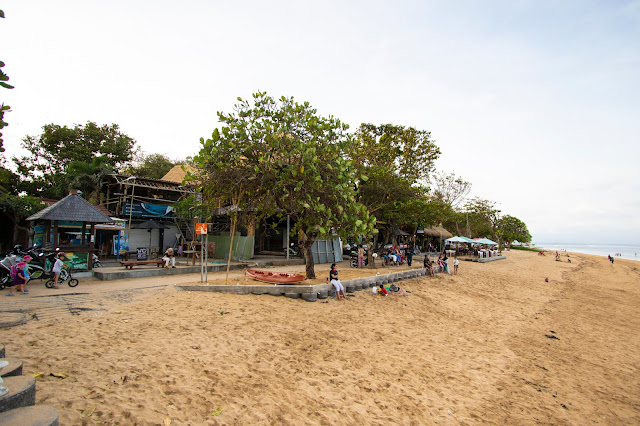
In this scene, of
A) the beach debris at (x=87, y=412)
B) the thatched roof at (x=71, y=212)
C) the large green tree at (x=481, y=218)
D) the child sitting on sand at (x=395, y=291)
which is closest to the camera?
the beach debris at (x=87, y=412)

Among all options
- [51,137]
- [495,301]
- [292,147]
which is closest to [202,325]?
[292,147]

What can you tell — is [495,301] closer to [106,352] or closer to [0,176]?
[106,352]

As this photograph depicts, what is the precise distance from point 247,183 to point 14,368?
26.1ft

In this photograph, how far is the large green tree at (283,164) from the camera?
10.4 meters

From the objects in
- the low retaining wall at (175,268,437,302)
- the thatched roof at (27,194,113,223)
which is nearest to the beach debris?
the low retaining wall at (175,268,437,302)

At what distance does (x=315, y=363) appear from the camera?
6.25 metres

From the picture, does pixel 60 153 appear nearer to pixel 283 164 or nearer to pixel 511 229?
pixel 283 164

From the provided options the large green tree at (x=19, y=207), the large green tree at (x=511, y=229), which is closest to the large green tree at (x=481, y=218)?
the large green tree at (x=511, y=229)

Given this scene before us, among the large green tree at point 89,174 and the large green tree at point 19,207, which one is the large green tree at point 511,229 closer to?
the large green tree at point 89,174

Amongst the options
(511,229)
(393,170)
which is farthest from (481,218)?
(393,170)

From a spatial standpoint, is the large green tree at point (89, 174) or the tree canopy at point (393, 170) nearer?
the tree canopy at point (393, 170)

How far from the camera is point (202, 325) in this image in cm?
720

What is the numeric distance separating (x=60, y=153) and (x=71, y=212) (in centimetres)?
1661

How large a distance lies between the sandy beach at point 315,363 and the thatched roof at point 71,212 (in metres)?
3.19
